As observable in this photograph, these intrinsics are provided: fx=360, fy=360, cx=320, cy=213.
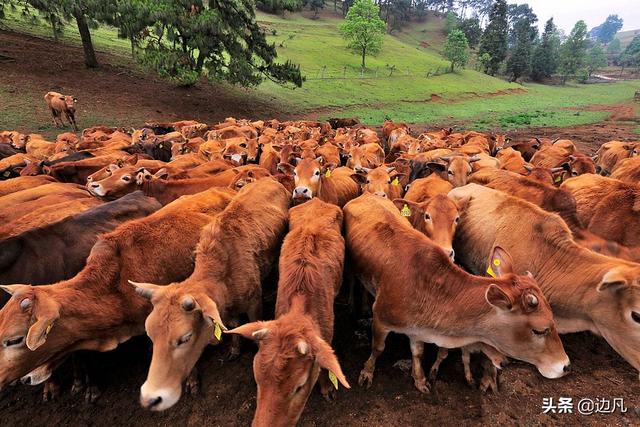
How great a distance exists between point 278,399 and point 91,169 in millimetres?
8607

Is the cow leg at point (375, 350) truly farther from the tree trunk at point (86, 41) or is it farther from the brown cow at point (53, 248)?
the tree trunk at point (86, 41)

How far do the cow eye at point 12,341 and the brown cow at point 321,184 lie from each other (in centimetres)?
465

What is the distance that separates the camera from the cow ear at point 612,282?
13.5ft

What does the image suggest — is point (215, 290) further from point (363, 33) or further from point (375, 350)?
point (363, 33)

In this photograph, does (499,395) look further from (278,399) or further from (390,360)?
(278,399)

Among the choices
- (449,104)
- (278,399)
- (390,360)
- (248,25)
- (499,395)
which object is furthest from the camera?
(449,104)

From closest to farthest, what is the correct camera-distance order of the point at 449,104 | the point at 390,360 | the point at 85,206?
the point at 390,360
the point at 85,206
the point at 449,104

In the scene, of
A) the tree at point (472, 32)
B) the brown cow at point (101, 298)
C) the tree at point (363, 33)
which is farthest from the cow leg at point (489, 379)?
the tree at point (472, 32)

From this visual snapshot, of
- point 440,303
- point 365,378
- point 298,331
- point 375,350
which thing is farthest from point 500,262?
point 298,331

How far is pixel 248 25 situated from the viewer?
24.9m

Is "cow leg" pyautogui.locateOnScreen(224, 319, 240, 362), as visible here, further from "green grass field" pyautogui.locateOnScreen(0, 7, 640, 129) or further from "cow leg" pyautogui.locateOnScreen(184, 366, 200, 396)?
"green grass field" pyautogui.locateOnScreen(0, 7, 640, 129)

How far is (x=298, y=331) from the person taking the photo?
11.4ft

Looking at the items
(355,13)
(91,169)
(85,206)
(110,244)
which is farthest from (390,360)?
(355,13)

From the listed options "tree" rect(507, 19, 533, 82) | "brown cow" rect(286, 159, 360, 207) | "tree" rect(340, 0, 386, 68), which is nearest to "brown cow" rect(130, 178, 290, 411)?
"brown cow" rect(286, 159, 360, 207)
